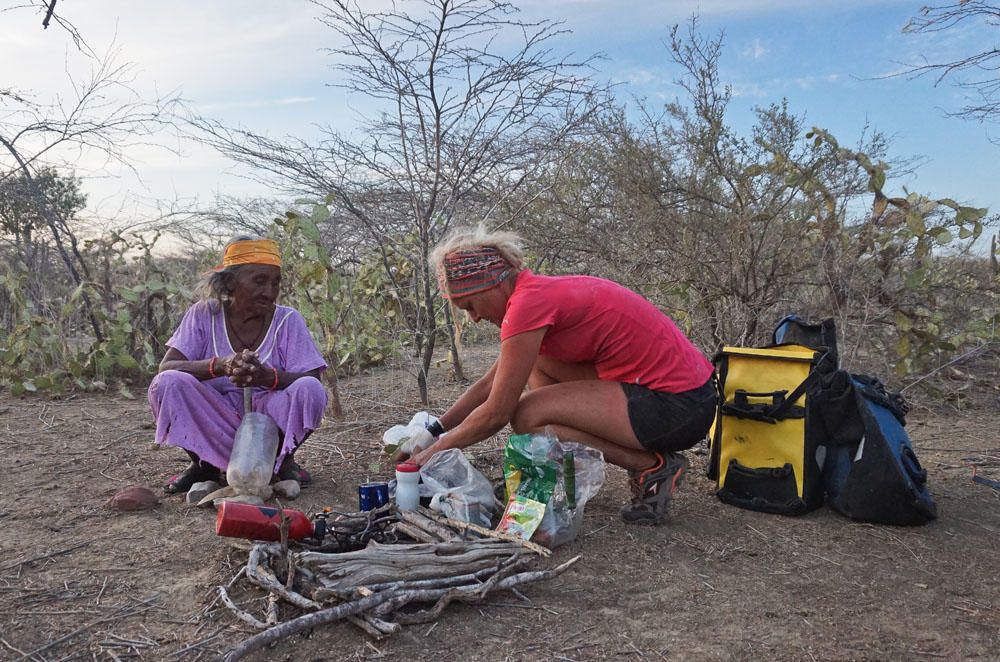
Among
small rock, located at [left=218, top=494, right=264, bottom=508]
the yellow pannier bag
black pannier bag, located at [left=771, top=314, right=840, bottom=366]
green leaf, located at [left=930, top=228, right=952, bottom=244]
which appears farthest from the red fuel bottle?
green leaf, located at [left=930, top=228, right=952, bottom=244]

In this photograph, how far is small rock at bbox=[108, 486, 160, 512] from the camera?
9.57 ft

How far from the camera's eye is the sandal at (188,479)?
3133 millimetres

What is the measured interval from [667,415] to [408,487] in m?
0.96

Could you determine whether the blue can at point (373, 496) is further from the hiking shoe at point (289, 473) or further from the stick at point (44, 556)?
the stick at point (44, 556)

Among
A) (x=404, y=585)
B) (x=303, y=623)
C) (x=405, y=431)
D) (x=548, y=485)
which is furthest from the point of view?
(x=405, y=431)

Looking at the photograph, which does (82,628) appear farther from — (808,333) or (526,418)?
(808,333)

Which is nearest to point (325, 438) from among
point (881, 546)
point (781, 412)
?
point (781, 412)

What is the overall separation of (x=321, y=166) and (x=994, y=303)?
168 inches

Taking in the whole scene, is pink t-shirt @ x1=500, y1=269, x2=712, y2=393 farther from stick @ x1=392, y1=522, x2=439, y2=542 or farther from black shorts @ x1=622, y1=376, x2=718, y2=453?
stick @ x1=392, y1=522, x2=439, y2=542

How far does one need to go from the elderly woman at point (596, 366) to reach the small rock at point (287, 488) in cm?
59

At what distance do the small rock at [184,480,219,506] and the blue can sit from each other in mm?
740

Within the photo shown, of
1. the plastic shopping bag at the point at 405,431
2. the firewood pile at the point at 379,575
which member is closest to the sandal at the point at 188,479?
the plastic shopping bag at the point at 405,431

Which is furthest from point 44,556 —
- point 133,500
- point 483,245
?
point 483,245

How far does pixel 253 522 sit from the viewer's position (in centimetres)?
226
